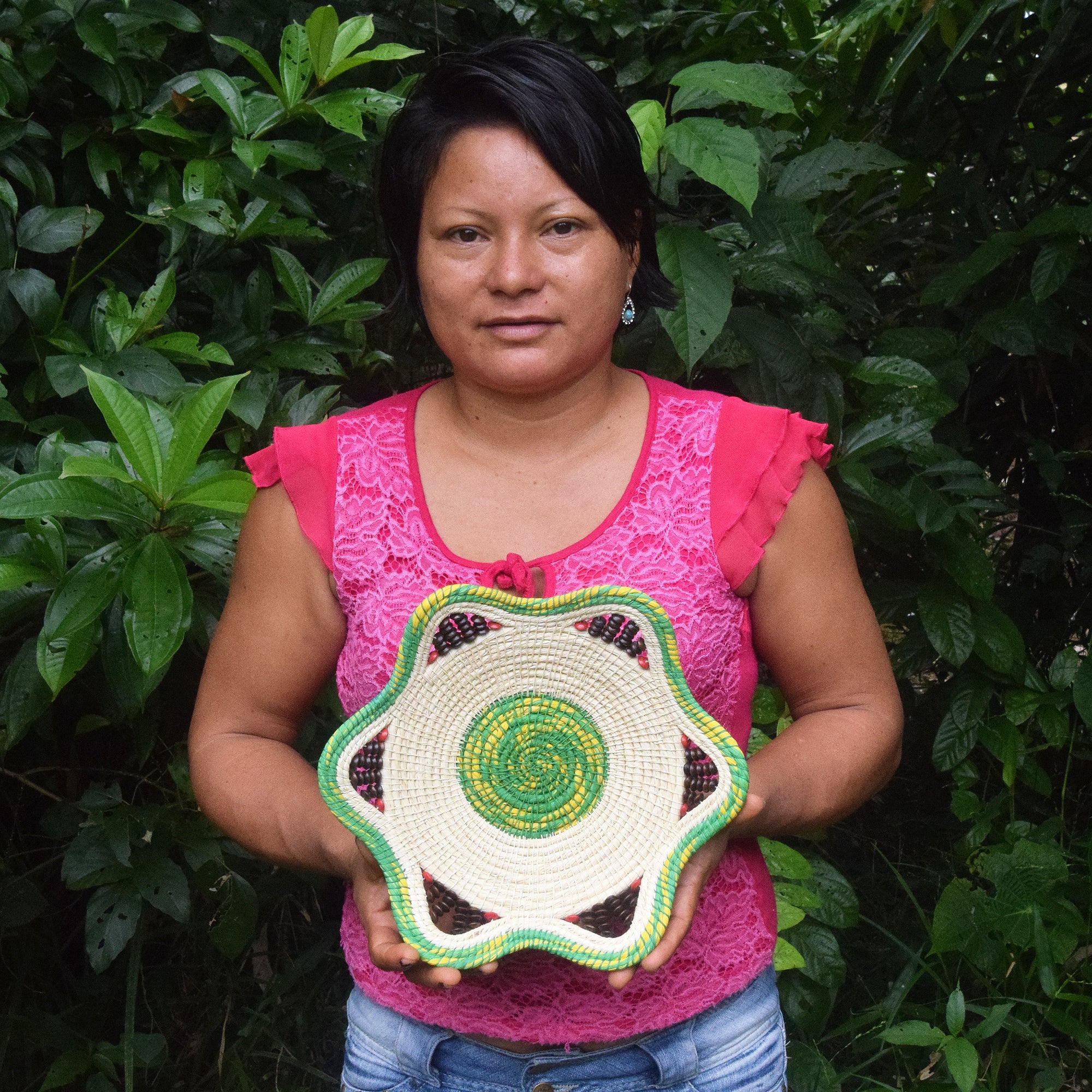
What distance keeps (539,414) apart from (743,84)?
1.70 ft

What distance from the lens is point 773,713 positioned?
1.83 m

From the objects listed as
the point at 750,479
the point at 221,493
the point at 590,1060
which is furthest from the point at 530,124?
the point at 590,1060

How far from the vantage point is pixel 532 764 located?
3.71 ft

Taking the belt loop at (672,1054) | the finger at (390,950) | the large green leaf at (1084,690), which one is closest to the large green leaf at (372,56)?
the finger at (390,950)

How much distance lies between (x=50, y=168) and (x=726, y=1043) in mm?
1387

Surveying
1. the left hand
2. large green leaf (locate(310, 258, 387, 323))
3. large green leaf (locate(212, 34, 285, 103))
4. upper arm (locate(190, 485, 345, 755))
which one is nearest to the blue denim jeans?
the left hand

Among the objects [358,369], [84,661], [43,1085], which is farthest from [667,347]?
[43,1085]

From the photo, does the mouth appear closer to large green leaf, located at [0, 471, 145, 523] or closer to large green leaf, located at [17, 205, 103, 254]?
large green leaf, located at [0, 471, 145, 523]

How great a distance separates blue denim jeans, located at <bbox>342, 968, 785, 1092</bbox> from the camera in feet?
3.73

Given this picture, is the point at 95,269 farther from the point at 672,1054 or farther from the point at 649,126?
the point at 672,1054

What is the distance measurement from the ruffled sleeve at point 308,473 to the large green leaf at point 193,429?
97 mm

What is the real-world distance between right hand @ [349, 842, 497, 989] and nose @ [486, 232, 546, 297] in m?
0.49

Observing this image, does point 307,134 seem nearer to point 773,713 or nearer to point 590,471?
point 590,471

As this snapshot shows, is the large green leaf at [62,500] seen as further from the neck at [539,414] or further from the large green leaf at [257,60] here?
the large green leaf at [257,60]
